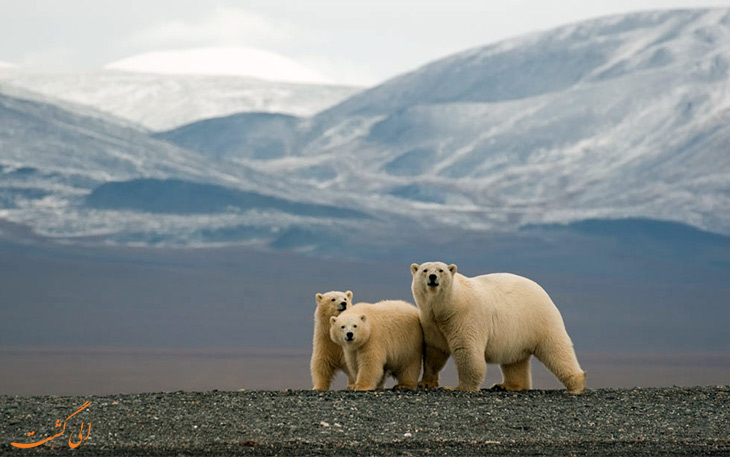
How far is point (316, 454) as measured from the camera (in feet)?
28.3

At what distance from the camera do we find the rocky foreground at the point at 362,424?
8.97 m

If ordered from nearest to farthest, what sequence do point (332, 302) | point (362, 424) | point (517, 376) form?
point (362, 424) < point (332, 302) < point (517, 376)

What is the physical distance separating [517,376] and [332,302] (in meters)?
2.48

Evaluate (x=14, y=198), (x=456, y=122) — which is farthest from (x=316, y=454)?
(x=456, y=122)

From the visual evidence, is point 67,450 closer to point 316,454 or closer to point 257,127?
point 316,454

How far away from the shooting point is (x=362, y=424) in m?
9.64

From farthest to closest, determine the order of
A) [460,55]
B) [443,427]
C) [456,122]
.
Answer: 1. [460,55]
2. [456,122]
3. [443,427]

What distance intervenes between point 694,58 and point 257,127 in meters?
30.9

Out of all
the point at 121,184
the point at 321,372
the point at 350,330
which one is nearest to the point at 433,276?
the point at 350,330

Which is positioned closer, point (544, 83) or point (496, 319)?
point (496, 319)

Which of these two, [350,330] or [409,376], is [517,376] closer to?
[409,376]

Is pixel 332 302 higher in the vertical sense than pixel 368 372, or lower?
higher

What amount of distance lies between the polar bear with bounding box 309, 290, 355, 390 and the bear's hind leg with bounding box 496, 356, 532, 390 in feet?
6.45

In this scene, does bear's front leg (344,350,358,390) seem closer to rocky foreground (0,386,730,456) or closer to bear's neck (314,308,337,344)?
bear's neck (314,308,337,344)
